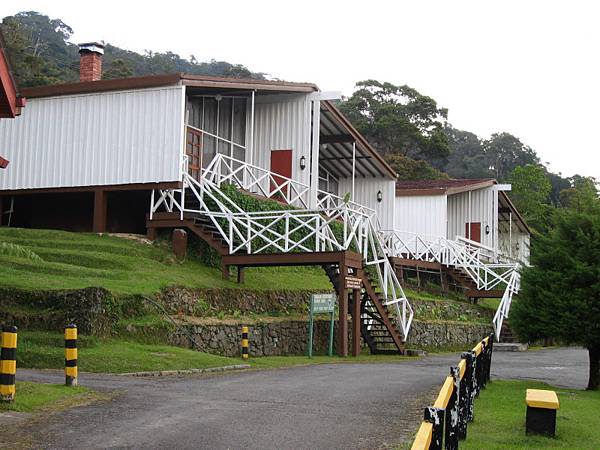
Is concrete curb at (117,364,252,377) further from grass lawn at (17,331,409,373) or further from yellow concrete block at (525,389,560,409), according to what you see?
yellow concrete block at (525,389,560,409)

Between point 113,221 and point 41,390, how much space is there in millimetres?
15971

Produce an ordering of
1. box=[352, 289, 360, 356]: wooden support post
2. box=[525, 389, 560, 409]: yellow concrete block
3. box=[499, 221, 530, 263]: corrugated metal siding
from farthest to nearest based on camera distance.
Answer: box=[499, 221, 530, 263]: corrugated metal siding
box=[352, 289, 360, 356]: wooden support post
box=[525, 389, 560, 409]: yellow concrete block

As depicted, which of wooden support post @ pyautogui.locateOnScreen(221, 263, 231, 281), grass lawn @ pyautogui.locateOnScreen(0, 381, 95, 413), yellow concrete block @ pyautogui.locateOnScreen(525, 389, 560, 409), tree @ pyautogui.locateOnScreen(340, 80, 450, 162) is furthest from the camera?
tree @ pyautogui.locateOnScreen(340, 80, 450, 162)

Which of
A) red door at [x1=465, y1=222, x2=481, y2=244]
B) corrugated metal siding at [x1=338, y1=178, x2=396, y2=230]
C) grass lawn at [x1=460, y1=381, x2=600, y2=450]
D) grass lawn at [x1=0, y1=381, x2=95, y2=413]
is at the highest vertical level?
corrugated metal siding at [x1=338, y1=178, x2=396, y2=230]

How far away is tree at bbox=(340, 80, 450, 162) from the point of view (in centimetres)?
7269

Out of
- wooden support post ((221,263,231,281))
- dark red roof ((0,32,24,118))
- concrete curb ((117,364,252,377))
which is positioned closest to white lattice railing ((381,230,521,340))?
wooden support post ((221,263,231,281))

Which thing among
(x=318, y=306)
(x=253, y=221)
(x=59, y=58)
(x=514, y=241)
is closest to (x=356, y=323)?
(x=318, y=306)

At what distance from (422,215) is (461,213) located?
14.4 feet

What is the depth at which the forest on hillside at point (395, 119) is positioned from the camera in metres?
60.0

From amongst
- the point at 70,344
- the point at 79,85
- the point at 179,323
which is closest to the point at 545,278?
the point at 179,323

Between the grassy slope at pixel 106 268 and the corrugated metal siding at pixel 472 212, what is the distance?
18236mm

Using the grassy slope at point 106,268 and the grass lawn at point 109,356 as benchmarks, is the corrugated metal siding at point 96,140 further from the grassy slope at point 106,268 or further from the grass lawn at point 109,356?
the grass lawn at point 109,356

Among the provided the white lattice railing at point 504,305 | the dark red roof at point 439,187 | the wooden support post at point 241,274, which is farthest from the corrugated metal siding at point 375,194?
the wooden support post at point 241,274

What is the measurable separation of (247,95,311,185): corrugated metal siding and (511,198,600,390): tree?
12632 millimetres
